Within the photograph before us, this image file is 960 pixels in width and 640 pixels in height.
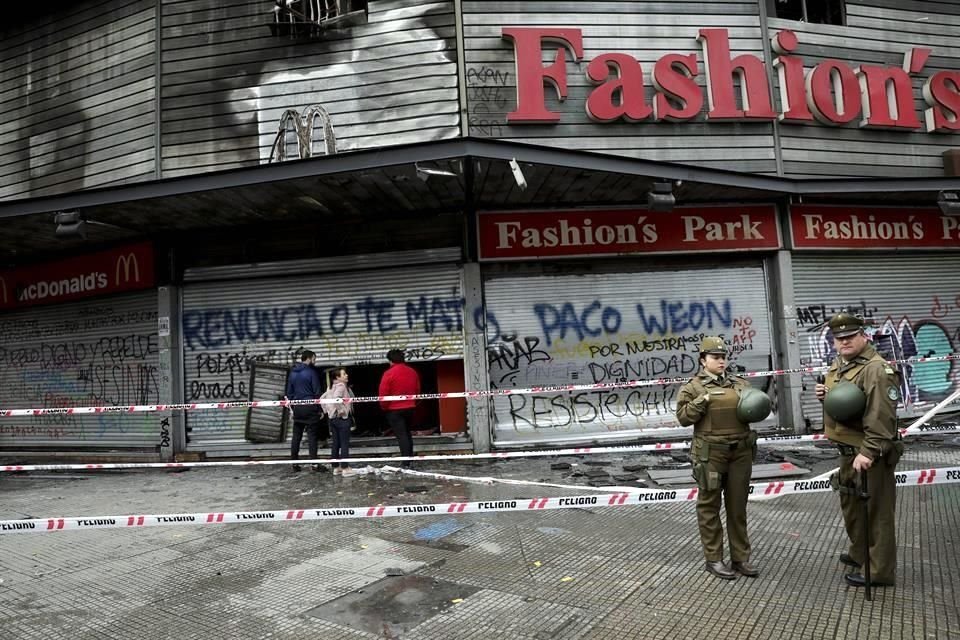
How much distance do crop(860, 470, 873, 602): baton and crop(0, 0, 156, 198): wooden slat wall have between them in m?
10.8

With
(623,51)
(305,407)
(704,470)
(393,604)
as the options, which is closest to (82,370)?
(305,407)

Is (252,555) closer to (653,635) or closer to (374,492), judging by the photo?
(374,492)

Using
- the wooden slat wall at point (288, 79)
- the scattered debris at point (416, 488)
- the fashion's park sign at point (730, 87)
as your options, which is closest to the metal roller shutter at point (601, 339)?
the scattered debris at point (416, 488)

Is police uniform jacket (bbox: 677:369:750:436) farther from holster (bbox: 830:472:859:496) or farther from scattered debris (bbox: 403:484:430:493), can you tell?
scattered debris (bbox: 403:484:430:493)

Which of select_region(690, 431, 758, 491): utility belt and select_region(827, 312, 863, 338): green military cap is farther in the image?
select_region(690, 431, 758, 491): utility belt

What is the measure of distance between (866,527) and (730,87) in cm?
815

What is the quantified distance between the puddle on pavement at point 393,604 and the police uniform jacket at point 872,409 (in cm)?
A: 264

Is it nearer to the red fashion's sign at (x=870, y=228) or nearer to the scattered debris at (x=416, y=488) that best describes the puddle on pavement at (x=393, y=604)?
the scattered debris at (x=416, y=488)

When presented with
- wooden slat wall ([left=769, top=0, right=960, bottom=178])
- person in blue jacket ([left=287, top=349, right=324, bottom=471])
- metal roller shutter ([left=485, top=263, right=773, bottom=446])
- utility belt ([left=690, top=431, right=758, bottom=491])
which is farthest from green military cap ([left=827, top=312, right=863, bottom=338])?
wooden slat wall ([left=769, top=0, right=960, bottom=178])

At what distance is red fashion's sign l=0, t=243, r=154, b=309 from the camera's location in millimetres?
10414

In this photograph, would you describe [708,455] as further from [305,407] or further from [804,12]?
[804,12]

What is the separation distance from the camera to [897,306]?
1072 cm

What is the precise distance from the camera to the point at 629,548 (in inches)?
183

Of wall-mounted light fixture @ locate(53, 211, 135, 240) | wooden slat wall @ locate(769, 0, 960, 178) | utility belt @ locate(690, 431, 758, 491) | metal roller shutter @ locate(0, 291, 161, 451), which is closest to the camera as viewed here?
utility belt @ locate(690, 431, 758, 491)
